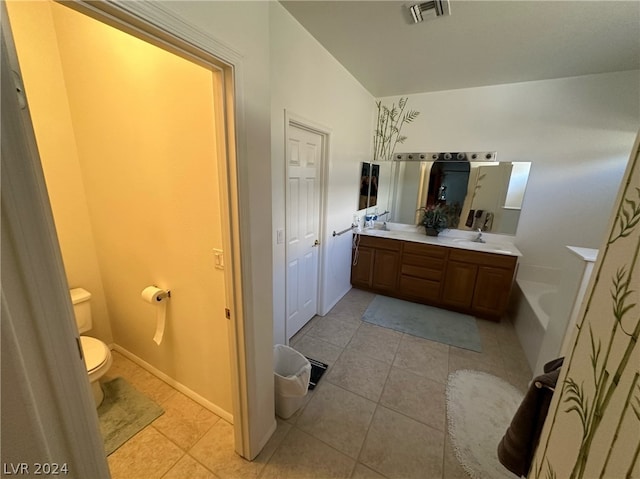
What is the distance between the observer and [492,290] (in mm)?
2855

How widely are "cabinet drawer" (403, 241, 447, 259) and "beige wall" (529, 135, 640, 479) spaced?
8.07ft

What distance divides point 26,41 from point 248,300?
2.17m

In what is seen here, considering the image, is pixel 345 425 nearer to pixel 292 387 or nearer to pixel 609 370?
pixel 292 387

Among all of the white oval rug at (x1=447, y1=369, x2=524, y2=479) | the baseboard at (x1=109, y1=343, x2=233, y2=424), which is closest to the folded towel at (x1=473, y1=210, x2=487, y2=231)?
the white oval rug at (x1=447, y1=369, x2=524, y2=479)

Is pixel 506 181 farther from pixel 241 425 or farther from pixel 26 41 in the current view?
pixel 26 41

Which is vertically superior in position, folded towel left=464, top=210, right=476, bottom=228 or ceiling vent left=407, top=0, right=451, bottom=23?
ceiling vent left=407, top=0, right=451, bottom=23

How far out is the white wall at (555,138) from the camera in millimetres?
2568

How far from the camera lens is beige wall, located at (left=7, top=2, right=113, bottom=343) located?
1.60m

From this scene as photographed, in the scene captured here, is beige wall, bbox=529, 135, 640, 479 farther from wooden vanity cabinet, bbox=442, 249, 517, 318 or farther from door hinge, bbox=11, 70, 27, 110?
wooden vanity cabinet, bbox=442, 249, 517, 318

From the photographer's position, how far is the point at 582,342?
2.11 feet

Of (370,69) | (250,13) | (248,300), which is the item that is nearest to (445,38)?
(370,69)

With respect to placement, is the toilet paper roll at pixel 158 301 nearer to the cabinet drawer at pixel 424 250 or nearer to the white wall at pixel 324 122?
the white wall at pixel 324 122

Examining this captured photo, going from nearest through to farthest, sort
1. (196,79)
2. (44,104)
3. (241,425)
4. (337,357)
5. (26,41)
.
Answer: (196,79), (241,425), (26,41), (44,104), (337,357)

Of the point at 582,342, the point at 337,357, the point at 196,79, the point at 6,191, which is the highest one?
the point at 196,79
